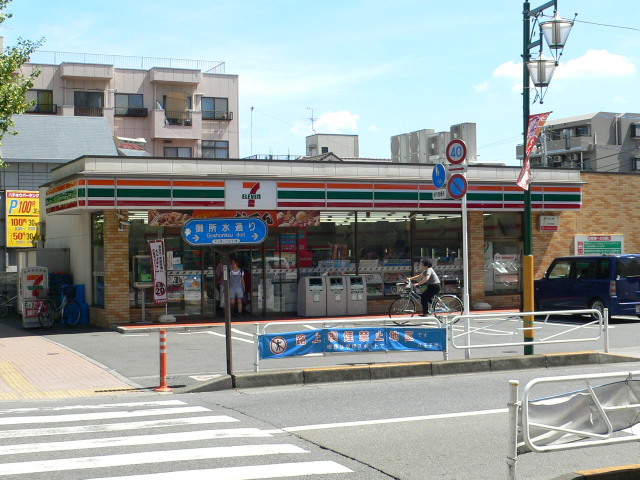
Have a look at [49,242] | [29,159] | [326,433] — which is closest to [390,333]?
[326,433]

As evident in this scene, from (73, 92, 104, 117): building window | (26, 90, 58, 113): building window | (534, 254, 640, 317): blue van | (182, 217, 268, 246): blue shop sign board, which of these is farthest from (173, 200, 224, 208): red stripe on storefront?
(26, 90, 58, 113): building window

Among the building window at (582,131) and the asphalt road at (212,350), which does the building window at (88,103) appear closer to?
the asphalt road at (212,350)

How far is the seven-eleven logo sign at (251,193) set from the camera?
21.6 metres

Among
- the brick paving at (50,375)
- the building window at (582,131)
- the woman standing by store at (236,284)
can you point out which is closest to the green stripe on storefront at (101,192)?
the woman standing by store at (236,284)

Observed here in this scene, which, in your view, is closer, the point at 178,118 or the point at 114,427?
the point at 114,427

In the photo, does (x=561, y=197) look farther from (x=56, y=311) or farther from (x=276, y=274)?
(x=56, y=311)

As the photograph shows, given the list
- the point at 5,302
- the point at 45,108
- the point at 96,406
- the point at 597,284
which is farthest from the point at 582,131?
the point at 96,406

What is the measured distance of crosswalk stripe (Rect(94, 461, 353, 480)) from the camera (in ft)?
22.9

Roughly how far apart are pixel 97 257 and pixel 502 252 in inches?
490

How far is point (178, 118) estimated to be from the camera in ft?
176

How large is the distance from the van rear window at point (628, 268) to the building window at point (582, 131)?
54388mm

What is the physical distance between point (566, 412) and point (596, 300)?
53.8ft

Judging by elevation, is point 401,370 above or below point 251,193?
below

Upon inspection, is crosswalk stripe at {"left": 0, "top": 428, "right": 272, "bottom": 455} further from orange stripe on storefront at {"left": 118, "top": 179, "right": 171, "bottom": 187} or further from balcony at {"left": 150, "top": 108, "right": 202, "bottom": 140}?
balcony at {"left": 150, "top": 108, "right": 202, "bottom": 140}
